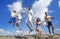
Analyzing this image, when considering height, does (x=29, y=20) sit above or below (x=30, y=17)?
below

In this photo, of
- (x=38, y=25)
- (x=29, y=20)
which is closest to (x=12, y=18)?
(x=29, y=20)

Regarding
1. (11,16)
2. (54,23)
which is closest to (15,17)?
(11,16)

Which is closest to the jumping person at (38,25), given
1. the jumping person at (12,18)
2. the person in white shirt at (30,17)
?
the person in white shirt at (30,17)

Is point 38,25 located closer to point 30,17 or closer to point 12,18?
point 30,17

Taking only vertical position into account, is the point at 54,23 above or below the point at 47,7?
below

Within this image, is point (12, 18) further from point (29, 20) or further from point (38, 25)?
point (38, 25)

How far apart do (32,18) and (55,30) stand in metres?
0.88

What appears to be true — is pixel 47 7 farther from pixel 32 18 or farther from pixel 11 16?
pixel 11 16

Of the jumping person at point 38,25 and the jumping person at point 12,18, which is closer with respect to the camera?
the jumping person at point 38,25

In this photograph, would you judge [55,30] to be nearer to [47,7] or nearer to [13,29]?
[47,7]

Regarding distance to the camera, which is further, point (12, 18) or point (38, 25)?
point (12, 18)

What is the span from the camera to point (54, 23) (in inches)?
346

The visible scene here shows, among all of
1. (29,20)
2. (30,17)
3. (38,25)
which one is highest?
(30,17)

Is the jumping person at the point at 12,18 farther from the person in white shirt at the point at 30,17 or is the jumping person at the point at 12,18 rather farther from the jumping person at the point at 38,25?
the jumping person at the point at 38,25
